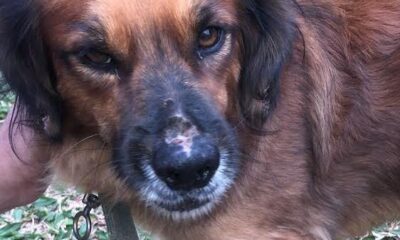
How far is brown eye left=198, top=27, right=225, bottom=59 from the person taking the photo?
→ 2445mm

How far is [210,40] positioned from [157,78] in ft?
0.66

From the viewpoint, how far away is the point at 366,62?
280 centimetres

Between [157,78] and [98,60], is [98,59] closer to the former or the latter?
[98,60]

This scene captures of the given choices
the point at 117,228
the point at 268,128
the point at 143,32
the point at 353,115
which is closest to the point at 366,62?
the point at 353,115

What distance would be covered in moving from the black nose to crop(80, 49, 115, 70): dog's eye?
326 millimetres

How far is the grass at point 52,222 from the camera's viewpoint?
3.87 meters

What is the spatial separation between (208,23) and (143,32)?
0.20 metres

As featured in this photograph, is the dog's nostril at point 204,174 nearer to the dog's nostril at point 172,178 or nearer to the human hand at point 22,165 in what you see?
the dog's nostril at point 172,178

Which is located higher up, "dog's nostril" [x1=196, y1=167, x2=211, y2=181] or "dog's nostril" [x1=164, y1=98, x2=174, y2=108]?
"dog's nostril" [x1=164, y1=98, x2=174, y2=108]

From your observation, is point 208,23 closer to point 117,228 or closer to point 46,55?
point 46,55

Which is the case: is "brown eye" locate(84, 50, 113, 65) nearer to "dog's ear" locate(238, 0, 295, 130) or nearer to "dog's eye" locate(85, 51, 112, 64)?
"dog's eye" locate(85, 51, 112, 64)

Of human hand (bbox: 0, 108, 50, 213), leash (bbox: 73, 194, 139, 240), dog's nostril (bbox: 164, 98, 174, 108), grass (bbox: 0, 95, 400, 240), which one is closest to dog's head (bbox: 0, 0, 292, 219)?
dog's nostril (bbox: 164, 98, 174, 108)

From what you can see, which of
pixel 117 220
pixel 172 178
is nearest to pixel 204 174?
pixel 172 178

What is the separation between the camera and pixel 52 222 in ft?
12.9
